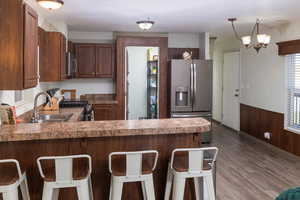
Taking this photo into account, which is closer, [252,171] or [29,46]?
[29,46]

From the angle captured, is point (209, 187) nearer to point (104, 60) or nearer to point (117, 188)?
point (117, 188)

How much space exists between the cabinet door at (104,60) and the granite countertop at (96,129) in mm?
4070

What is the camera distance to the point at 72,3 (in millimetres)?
4172

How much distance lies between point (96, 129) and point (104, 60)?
4436mm

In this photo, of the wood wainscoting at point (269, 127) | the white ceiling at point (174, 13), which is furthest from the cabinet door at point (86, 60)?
the wood wainscoting at point (269, 127)

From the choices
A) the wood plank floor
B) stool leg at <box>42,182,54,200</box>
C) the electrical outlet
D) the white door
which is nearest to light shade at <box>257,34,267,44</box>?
the wood plank floor

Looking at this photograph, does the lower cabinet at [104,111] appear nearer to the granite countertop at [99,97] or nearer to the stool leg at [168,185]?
the granite countertop at [99,97]

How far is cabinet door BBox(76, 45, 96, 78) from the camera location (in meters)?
6.67

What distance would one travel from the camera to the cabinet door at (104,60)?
22.1 ft

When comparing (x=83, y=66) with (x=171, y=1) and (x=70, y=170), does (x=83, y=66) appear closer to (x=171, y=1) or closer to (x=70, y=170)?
(x=171, y=1)

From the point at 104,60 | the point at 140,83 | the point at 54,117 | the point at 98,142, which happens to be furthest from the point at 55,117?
the point at 140,83

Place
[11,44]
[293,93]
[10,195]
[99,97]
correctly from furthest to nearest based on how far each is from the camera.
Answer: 1. [99,97]
2. [293,93]
3. [11,44]
4. [10,195]

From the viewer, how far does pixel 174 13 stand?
4816 mm

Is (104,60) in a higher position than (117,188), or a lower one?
higher
